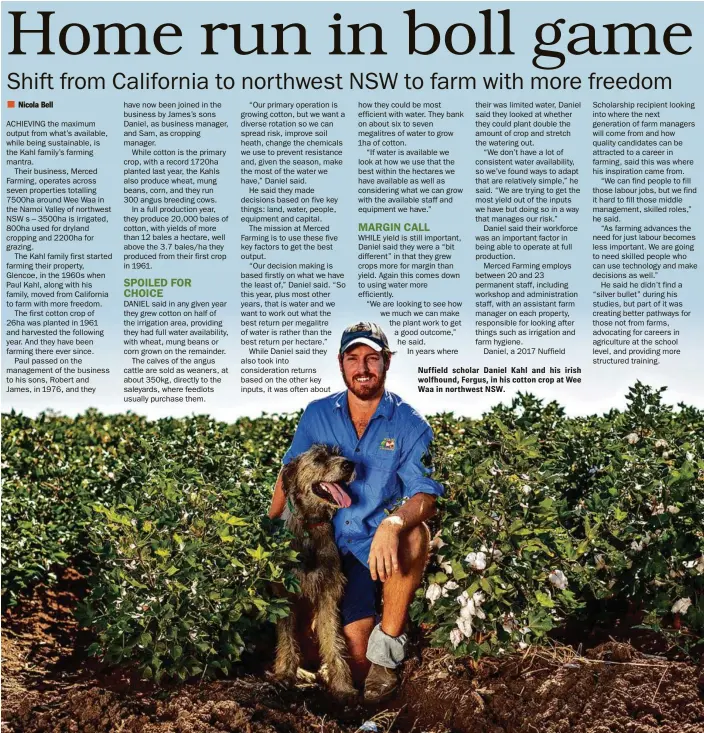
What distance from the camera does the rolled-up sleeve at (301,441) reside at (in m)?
5.74

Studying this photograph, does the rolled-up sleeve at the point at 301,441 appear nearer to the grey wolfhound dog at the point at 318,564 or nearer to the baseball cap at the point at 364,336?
the grey wolfhound dog at the point at 318,564

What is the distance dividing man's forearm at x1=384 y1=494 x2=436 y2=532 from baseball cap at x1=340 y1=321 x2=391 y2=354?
3.33 feet

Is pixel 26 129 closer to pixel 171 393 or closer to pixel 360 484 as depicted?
pixel 171 393

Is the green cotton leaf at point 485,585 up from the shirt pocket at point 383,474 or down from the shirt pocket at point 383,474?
down

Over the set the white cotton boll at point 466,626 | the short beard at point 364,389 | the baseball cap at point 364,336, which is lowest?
the white cotton boll at point 466,626

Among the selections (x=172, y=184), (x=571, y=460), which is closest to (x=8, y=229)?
(x=172, y=184)

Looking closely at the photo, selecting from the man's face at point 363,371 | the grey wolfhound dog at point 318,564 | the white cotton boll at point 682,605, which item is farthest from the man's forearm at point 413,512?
the white cotton boll at point 682,605

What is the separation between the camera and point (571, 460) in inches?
264

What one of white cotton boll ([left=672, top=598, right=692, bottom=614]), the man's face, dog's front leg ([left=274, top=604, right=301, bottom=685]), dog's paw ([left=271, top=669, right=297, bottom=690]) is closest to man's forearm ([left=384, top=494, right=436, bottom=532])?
the man's face

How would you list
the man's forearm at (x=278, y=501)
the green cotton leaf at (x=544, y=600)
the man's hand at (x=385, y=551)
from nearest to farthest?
the green cotton leaf at (x=544, y=600), the man's hand at (x=385, y=551), the man's forearm at (x=278, y=501)

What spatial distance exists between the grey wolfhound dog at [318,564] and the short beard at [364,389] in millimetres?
470

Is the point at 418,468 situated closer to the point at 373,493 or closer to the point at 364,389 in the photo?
the point at 373,493

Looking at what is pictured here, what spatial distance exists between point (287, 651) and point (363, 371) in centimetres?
185

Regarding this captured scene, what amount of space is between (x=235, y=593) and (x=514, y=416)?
2.67 m
